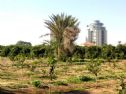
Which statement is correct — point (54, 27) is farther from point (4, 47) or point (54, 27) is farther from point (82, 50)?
point (4, 47)

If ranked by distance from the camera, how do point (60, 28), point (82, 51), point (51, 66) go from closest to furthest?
point (51, 66) < point (60, 28) < point (82, 51)

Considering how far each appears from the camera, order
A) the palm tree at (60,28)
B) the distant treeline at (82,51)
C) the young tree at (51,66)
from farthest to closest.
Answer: the distant treeline at (82,51) → the palm tree at (60,28) → the young tree at (51,66)

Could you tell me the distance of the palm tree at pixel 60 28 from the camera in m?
34.5

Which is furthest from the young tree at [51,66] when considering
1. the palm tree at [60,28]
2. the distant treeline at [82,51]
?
the distant treeline at [82,51]

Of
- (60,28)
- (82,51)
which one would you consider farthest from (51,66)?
(82,51)

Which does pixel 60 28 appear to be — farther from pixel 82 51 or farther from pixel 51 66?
pixel 51 66

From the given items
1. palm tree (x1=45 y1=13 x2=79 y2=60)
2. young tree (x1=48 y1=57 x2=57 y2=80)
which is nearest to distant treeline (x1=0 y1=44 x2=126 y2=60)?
A: palm tree (x1=45 y1=13 x2=79 y2=60)

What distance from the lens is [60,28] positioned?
3484 cm

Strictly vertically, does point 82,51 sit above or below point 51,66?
above

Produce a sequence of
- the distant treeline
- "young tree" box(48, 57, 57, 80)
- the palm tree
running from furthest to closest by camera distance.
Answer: the distant treeline < the palm tree < "young tree" box(48, 57, 57, 80)

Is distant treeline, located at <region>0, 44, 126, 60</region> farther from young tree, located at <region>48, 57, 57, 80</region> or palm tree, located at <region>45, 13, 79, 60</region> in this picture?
young tree, located at <region>48, 57, 57, 80</region>

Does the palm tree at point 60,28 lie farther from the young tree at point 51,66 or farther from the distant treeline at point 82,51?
the young tree at point 51,66

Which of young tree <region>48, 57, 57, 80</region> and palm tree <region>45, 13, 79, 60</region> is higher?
palm tree <region>45, 13, 79, 60</region>

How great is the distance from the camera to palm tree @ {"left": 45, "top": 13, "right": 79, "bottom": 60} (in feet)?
113
